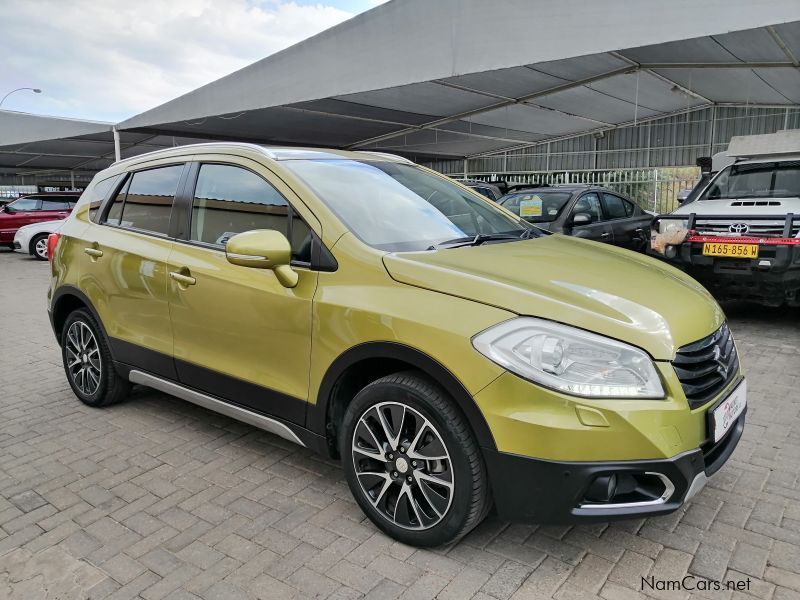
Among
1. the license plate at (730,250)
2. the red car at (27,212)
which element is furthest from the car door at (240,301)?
the red car at (27,212)

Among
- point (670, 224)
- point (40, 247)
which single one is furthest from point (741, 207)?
point (40, 247)

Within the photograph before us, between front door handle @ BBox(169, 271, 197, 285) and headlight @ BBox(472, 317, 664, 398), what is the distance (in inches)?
70.3

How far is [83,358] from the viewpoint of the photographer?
13.8 ft

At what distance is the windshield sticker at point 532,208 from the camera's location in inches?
340

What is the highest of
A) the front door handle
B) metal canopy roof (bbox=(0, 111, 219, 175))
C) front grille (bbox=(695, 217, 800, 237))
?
metal canopy roof (bbox=(0, 111, 219, 175))

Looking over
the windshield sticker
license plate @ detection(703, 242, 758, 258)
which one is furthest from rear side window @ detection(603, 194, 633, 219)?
license plate @ detection(703, 242, 758, 258)

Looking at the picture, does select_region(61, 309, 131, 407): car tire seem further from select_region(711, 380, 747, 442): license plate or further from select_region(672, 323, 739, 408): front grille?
select_region(711, 380, 747, 442): license plate

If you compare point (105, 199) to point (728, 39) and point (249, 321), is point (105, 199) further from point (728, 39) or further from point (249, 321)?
point (728, 39)

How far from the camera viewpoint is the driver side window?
8519 mm

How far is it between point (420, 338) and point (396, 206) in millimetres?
961

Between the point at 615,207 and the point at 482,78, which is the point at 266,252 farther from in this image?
the point at 482,78

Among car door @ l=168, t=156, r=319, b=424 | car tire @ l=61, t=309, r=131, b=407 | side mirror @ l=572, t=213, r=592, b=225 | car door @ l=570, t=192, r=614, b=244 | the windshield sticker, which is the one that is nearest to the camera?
car door @ l=168, t=156, r=319, b=424

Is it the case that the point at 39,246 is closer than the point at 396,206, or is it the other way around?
the point at 396,206

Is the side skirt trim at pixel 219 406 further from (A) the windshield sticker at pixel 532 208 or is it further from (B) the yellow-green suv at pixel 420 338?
(A) the windshield sticker at pixel 532 208
